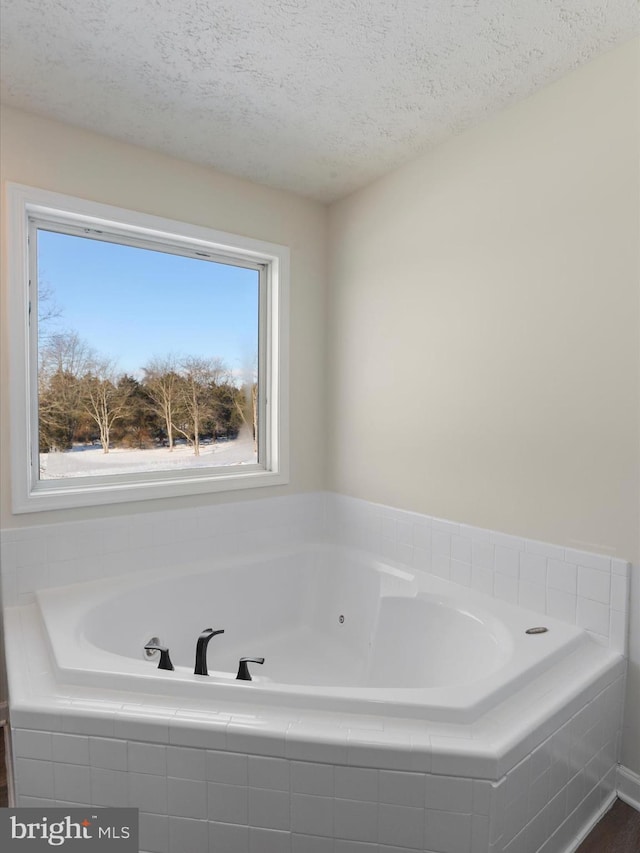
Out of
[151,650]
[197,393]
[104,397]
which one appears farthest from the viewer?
[197,393]

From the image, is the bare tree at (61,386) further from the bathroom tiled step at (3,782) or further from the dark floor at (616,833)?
the dark floor at (616,833)

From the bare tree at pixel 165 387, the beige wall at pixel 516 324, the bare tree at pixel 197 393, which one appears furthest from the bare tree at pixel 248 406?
the beige wall at pixel 516 324

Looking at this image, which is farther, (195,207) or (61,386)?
(195,207)

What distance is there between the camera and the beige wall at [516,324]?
175 cm

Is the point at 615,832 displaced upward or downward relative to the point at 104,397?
downward

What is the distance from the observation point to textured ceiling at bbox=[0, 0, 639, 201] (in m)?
1.59

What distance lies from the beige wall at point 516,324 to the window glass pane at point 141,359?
2.28 feet

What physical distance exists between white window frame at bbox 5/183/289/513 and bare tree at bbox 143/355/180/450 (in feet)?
0.96

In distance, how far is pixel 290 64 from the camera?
6.02ft

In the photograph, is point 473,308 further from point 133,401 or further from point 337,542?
point 133,401

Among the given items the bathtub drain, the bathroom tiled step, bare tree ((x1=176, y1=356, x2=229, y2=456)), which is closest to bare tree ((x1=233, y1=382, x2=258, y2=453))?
bare tree ((x1=176, y1=356, x2=229, y2=456))

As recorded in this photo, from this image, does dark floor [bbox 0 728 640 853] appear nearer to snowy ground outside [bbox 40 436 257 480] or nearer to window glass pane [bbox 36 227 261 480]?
snowy ground outside [bbox 40 436 257 480]

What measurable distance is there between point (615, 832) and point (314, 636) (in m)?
1.43

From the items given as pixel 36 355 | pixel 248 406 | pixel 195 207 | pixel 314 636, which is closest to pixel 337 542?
pixel 314 636
